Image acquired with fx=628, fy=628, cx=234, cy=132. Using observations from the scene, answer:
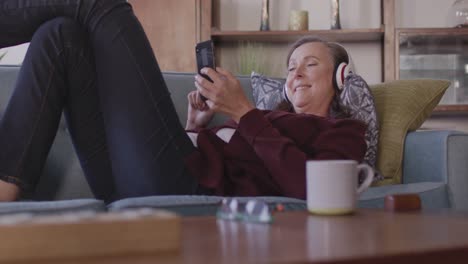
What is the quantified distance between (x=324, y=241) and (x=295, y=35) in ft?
9.73

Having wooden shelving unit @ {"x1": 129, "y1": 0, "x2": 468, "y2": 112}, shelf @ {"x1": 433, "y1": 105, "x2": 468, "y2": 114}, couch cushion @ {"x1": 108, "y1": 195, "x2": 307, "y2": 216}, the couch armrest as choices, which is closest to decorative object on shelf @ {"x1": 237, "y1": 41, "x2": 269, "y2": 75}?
wooden shelving unit @ {"x1": 129, "y1": 0, "x2": 468, "y2": 112}

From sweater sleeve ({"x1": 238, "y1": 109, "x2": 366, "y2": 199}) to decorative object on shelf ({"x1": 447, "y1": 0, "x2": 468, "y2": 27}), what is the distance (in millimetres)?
2223

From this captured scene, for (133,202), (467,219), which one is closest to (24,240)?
(467,219)

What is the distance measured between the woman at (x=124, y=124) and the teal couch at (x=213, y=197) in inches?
4.9

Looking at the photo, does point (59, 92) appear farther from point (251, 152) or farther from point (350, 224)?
point (350, 224)

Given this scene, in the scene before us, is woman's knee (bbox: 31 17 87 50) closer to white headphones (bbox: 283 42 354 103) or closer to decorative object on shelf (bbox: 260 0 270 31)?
white headphones (bbox: 283 42 354 103)

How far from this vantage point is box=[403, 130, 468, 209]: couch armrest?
5.39ft

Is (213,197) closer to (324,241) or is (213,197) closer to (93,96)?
(93,96)

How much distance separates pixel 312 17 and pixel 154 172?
94.6 inches

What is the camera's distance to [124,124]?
4.92ft

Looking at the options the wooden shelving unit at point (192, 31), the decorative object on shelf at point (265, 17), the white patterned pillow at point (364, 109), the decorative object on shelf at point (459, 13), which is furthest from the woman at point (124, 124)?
the decorative object on shelf at point (459, 13)

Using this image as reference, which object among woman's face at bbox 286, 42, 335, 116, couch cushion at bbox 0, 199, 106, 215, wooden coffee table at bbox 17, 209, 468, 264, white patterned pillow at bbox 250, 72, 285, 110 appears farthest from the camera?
white patterned pillow at bbox 250, 72, 285, 110

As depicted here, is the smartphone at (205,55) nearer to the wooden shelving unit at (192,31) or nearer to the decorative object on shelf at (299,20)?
the wooden shelving unit at (192,31)

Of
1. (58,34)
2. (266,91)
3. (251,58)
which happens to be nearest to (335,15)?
(251,58)
